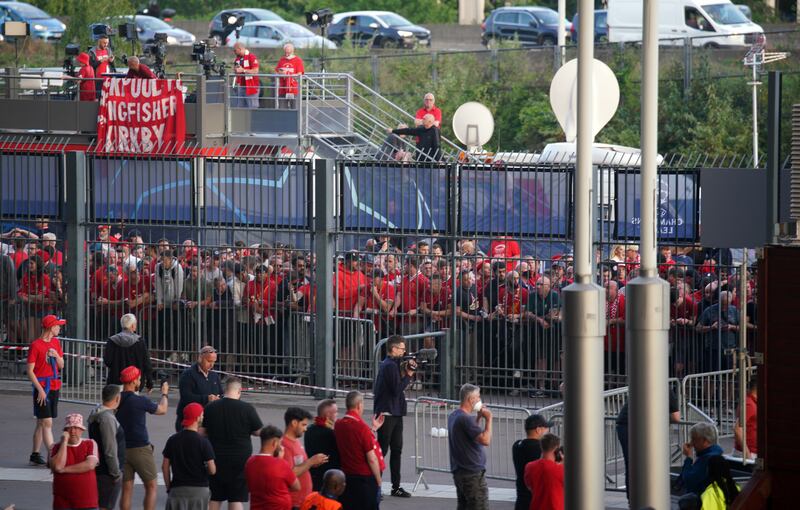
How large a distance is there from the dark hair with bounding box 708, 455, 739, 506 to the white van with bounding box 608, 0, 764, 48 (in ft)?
117

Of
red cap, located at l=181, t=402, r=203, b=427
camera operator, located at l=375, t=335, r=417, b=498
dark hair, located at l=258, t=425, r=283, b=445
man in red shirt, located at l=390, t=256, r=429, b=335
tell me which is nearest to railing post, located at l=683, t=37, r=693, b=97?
man in red shirt, located at l=390, t=256, r=429, b=335

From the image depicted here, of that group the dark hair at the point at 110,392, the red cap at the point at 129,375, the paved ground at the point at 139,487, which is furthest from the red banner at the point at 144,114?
the dark hair at the point at 110,392

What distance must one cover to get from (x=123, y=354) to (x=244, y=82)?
13810 mm

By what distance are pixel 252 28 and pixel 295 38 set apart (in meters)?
1.63

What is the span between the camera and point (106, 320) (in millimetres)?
21297

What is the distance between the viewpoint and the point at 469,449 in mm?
13609

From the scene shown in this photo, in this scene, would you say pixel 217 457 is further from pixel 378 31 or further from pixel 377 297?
pixel 378 31

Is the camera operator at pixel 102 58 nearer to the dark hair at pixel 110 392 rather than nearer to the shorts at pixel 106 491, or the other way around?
the dark hair at pixel 110 392

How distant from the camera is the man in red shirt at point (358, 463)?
522 inches

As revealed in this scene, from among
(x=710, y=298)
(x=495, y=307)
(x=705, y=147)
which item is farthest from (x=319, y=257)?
(x=705, y=147)

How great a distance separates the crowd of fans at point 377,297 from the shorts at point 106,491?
21.7 feet

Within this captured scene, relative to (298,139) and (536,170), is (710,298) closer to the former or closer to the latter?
(536,170)

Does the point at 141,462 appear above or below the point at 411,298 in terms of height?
below

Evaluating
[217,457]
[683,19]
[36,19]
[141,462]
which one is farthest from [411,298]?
[36,19]
